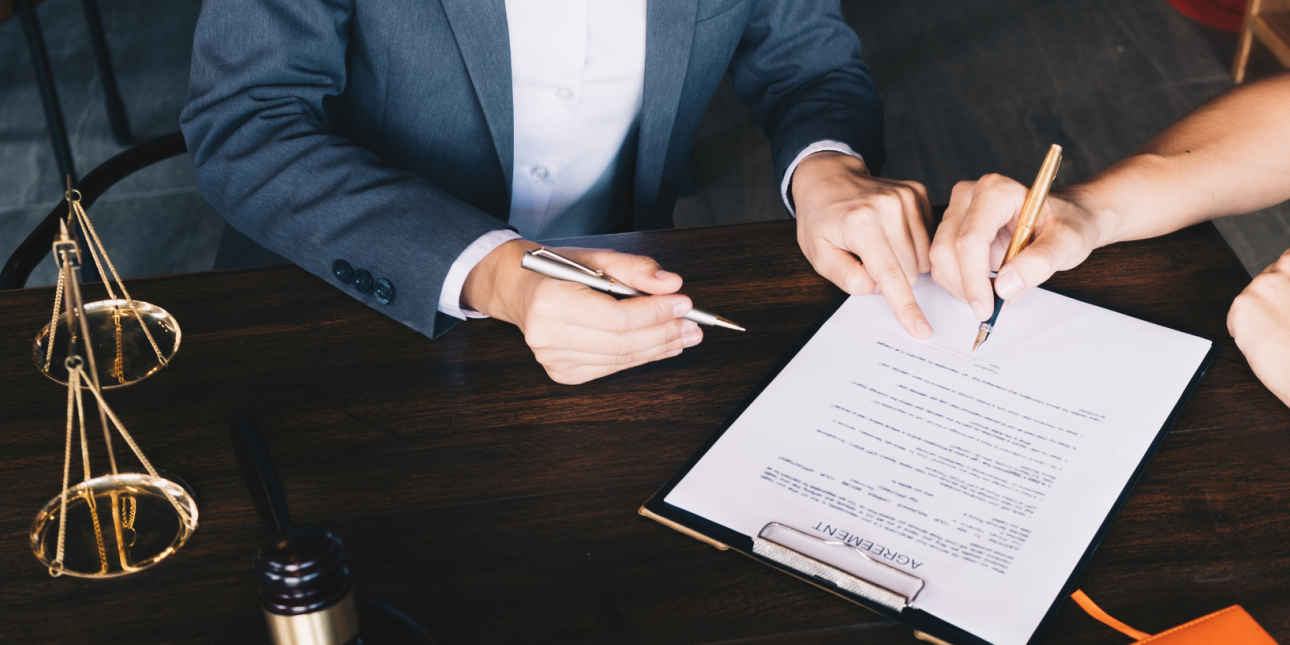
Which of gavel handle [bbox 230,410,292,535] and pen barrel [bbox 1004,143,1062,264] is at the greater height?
pen barrel [bbox 1004,143,1062,264]

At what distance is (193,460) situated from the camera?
0.75 m

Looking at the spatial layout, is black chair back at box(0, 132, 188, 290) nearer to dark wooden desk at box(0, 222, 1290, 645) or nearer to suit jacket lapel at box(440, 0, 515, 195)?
dark wooden desk at box(0, 222, 1290, 645)

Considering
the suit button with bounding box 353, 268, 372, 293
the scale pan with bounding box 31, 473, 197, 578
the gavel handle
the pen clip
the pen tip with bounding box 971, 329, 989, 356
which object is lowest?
the scale pan with bounding box 31, 473, 197, 578

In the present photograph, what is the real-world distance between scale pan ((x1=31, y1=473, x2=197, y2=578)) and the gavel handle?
52mm

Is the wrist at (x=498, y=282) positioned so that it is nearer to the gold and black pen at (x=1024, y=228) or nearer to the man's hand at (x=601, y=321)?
the man's hand at (x=601, y=321)

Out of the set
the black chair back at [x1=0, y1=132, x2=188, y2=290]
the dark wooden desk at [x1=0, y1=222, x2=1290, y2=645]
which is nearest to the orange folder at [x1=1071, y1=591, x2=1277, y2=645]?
the dark wooden desk at [x1=0, y1=222, x2=1290, y2=645]

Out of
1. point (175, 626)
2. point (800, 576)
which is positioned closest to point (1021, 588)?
point (800, 576)

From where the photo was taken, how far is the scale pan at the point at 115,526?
0.66 m

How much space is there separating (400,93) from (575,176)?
0.95 feet

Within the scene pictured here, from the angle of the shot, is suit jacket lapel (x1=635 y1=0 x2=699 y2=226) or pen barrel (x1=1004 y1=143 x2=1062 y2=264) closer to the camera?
pen barrel (x1=1004 y1=143 x2=1062 y2=264)

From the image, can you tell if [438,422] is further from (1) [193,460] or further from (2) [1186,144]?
(2) [1186,144]

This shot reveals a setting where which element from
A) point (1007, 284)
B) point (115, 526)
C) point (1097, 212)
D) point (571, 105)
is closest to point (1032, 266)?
point (1007, 284)

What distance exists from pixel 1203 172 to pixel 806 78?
1.63 feet

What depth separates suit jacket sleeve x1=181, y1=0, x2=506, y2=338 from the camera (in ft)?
2.97
